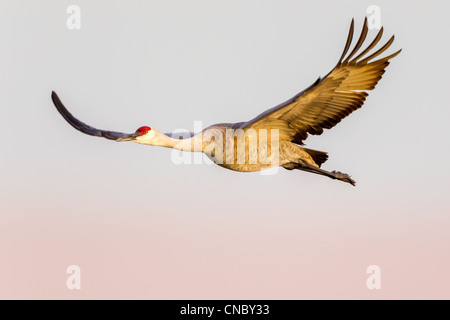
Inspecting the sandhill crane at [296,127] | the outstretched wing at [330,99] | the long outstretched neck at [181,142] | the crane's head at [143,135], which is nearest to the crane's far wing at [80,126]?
the sandhill crane at [296,127]

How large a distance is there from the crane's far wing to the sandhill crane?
11.3 inches

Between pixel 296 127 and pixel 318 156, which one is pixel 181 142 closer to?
pixel 296 127

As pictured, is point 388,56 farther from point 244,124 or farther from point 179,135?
point 179,135

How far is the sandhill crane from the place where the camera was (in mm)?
15148

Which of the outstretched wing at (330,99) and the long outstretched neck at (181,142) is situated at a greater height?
the outstretched wing at (330,99)

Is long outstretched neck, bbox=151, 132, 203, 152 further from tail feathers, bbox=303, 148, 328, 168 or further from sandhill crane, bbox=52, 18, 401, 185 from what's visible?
tail feathers, bbox=303, 148, 328, 168

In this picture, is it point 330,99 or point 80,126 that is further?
point 80,126

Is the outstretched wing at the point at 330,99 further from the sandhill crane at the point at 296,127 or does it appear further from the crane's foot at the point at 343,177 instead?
the crane's foot at the point at 343,177

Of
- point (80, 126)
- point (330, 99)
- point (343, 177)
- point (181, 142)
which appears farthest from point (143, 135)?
point (343, 177)

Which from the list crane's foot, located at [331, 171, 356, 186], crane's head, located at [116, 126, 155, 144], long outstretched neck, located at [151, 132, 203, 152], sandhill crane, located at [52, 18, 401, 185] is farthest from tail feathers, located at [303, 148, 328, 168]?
crane's head, located at [116, 126, 155, 144]

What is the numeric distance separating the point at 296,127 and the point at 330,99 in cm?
112

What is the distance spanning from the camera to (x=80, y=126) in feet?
61.7

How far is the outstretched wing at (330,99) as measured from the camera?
15016mm
